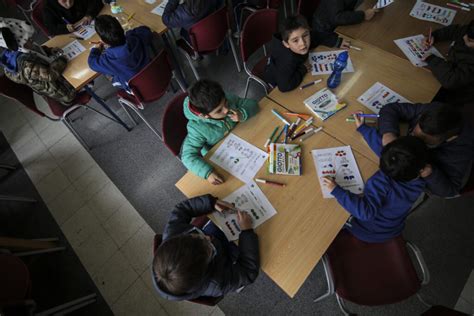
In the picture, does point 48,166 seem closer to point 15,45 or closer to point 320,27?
point 15,45

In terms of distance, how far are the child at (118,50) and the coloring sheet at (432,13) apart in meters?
2.50

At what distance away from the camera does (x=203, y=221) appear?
185 cm

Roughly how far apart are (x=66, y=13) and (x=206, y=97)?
2786 mm

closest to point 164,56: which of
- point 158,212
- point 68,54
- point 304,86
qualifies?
point 68,54

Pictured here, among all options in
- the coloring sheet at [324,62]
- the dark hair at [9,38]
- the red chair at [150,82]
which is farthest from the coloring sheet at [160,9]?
the coloring sheet at [324,62]

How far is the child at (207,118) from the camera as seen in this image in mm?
1632

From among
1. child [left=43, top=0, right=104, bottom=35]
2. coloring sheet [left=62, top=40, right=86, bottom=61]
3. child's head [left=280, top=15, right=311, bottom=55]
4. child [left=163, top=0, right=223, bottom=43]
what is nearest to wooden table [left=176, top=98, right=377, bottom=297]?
child's head [left=280, top=15, right=311, bottom=55]

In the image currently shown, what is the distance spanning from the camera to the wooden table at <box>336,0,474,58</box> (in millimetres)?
2168

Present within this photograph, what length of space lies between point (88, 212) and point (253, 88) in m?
2.41

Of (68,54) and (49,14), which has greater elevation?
(49,14)

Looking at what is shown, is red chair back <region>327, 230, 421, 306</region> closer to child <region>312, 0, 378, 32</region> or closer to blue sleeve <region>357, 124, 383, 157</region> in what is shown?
blue sleeve <region>357, 124, 383, 157</region>

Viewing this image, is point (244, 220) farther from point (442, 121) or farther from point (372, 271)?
point (442, 121)

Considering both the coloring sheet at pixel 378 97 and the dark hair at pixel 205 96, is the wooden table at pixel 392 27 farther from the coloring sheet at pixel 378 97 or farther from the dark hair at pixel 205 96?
the dark hair at pixel 205 96

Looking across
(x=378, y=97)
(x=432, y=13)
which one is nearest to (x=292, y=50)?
(x=378, y=97)
